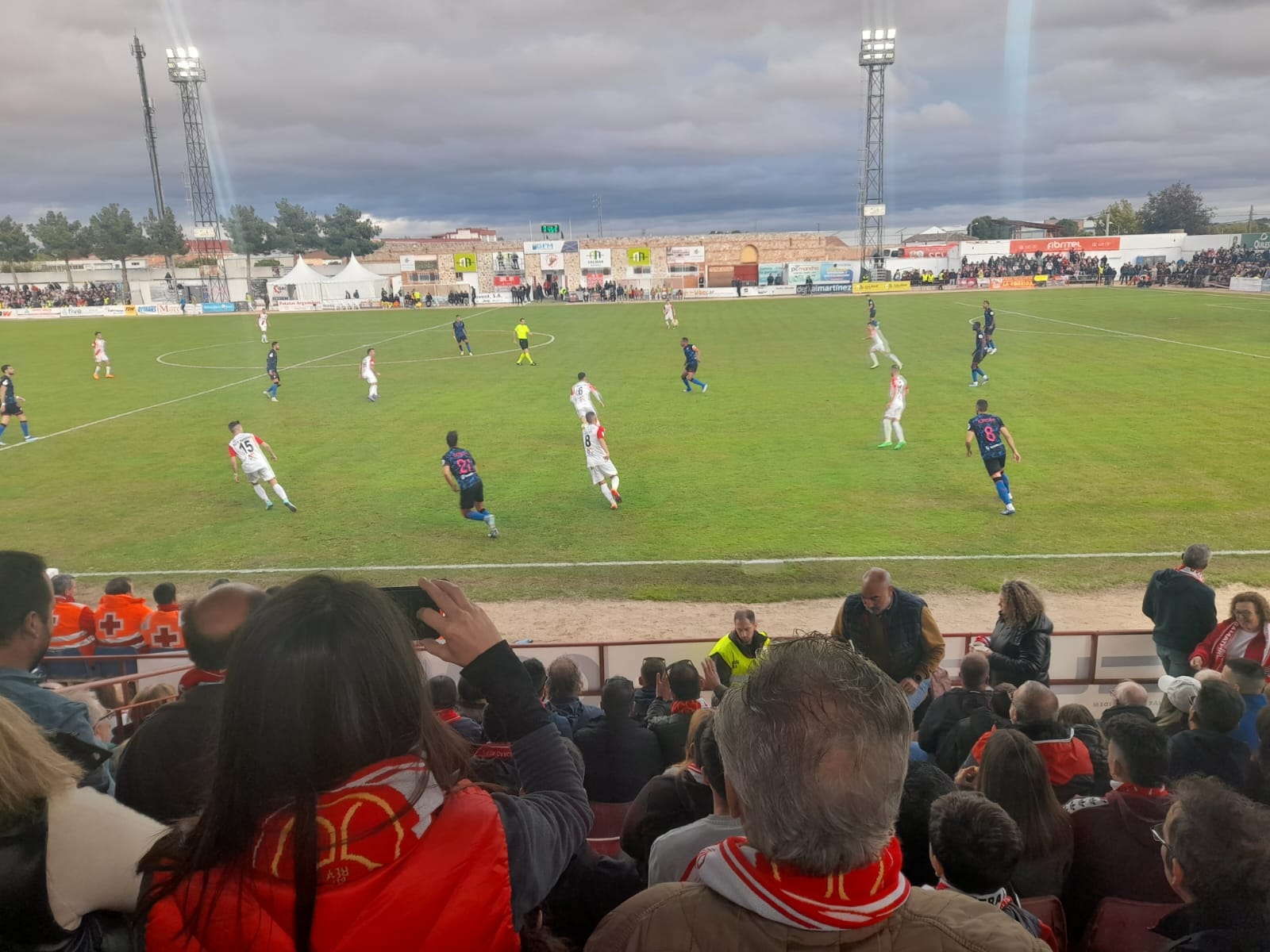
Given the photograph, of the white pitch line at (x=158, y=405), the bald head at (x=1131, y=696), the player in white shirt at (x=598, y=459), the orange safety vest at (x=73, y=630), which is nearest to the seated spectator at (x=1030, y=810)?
the bald head at (x=1131, y=696)

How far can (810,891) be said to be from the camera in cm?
169

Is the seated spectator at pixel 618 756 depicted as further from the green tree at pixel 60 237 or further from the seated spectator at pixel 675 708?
the green tree at pixel 60 237

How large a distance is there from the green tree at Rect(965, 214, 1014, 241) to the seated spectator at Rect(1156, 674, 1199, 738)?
11367cm

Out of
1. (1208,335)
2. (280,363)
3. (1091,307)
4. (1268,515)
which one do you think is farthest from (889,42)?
(1268,515)

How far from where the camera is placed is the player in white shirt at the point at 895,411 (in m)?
17.5

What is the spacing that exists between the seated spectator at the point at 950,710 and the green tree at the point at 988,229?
11375cm

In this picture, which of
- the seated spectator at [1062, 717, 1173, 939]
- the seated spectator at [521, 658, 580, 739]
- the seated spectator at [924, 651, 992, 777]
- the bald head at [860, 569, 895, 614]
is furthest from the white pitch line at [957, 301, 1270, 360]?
the seated spectator at [521, 658, 580, 739]

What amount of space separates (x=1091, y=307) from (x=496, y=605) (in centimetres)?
4570

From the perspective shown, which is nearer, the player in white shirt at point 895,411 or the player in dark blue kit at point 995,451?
the player in dark blue kit at point 995,451

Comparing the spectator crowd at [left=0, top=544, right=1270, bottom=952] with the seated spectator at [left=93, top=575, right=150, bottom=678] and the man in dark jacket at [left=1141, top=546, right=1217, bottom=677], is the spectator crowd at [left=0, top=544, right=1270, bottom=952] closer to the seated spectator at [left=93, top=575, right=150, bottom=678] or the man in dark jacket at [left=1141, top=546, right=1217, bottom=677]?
the man in dark jacket at [left=1141, top=546, right=1217, bottom=677]

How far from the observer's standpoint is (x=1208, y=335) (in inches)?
1307

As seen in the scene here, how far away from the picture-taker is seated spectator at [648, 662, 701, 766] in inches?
197

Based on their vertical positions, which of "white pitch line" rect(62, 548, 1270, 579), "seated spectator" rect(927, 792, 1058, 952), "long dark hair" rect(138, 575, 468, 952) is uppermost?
"long dark hair" rect(138, 575, 468, 952)

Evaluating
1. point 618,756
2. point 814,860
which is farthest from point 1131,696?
point 814,860
